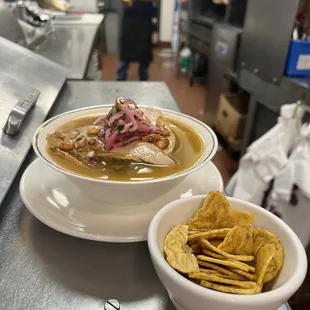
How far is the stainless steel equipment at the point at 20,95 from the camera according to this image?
2.15 feet

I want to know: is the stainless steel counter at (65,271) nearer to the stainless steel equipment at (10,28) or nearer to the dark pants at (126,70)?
the stainless steel equipment at (10,28)

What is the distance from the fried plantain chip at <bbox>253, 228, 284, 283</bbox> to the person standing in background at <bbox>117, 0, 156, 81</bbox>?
10.8 ft

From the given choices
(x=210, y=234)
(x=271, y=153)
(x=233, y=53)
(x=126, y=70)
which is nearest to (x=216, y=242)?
(x=210, y=234)

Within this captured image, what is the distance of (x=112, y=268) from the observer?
50 centimetres

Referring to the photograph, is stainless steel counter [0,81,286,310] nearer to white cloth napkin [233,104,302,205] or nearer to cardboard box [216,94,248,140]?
white cloth napkin [233,104,302,205]

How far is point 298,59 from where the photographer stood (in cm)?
170

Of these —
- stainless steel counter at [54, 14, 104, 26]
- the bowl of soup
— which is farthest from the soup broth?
stainless steel counter at [54, 14, 104, 26]

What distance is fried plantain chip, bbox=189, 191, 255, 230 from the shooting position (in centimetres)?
46

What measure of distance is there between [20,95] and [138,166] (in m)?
0.44

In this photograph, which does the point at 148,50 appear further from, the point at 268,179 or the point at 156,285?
the point at 156,285

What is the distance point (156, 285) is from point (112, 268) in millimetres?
67

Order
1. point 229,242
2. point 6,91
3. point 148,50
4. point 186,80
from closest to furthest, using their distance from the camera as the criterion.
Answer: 1. point 229,242
2. point 6,91
3. point 148,50
4. point 186,80

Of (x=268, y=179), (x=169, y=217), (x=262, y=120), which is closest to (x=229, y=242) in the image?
(x=169, y=217)

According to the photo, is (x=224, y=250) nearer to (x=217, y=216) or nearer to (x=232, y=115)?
(x=217, y=216)
